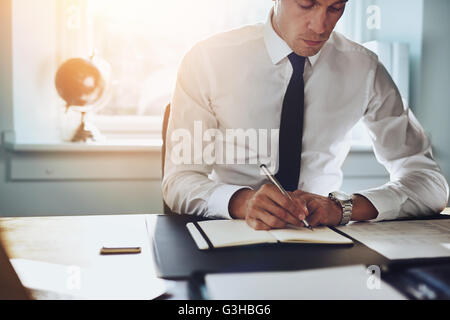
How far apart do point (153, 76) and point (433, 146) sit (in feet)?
4.58

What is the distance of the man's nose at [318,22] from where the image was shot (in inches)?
46.2

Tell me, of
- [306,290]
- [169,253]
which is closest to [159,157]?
[169,253]

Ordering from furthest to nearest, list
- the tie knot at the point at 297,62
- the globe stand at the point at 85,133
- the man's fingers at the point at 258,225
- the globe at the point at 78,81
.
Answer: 1. the globe stand at the point at 85,133
2. the globe at the point at 78,81
3. the tie knot at the point at 297,62
4. the man's fingers at the point at 258,225

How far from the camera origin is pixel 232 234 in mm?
865

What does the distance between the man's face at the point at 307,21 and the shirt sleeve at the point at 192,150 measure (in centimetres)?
28

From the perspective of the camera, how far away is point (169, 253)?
2.54 ft

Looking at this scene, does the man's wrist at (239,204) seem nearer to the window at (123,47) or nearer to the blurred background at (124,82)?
the blurred background at (124,82)

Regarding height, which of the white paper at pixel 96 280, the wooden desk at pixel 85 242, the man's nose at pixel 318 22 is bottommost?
the wooden desk at pixel 85 242

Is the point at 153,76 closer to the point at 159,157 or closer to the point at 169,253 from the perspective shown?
the point at 159,157

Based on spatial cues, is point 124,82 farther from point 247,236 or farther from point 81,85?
point 247,236

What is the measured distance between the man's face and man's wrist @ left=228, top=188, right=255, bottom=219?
1.52ft

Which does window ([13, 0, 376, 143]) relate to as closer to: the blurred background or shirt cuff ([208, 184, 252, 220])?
the blurred background

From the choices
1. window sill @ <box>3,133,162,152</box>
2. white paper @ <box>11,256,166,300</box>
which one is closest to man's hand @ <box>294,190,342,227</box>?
white paper @ <box>11,256,166,300</box>

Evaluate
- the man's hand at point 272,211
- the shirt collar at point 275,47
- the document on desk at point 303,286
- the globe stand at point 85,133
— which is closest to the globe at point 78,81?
the globe stand at point 85,133
